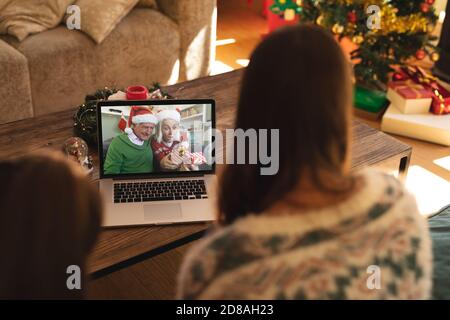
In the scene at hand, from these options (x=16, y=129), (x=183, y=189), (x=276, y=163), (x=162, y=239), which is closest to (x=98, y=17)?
(x=16, y=129)

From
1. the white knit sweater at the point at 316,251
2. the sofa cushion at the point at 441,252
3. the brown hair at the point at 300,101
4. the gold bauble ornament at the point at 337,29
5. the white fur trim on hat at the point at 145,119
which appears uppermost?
the brown hair at the point at 300,101

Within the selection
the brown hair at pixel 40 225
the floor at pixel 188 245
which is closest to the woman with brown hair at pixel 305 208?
the brown hair at pixel 40 225

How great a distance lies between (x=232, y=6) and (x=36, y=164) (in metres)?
4.16

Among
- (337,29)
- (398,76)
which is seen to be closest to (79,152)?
(337,29)

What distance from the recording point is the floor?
1.98 meters

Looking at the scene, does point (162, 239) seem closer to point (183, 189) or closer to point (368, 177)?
point (183, 189)

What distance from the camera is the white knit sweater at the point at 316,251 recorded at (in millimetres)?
877

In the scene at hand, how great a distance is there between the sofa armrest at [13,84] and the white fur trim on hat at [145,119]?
125 centimetres

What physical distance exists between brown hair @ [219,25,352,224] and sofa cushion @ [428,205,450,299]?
698mm

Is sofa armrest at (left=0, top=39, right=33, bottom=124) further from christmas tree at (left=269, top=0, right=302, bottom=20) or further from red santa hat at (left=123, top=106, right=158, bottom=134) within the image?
christmas tree at (left=269, top=0, right=302, bottom=20)

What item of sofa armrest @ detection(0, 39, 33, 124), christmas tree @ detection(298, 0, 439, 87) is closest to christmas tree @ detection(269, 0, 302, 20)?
christmas tree @ detection(298, 0, 439, 87)

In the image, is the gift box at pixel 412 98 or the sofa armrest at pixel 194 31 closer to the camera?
the gift box at pixel 412 98

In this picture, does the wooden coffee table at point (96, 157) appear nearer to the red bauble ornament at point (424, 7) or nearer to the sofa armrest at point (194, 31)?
the sofa armrest at point (194, 31)

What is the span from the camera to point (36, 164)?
2.56 feet
